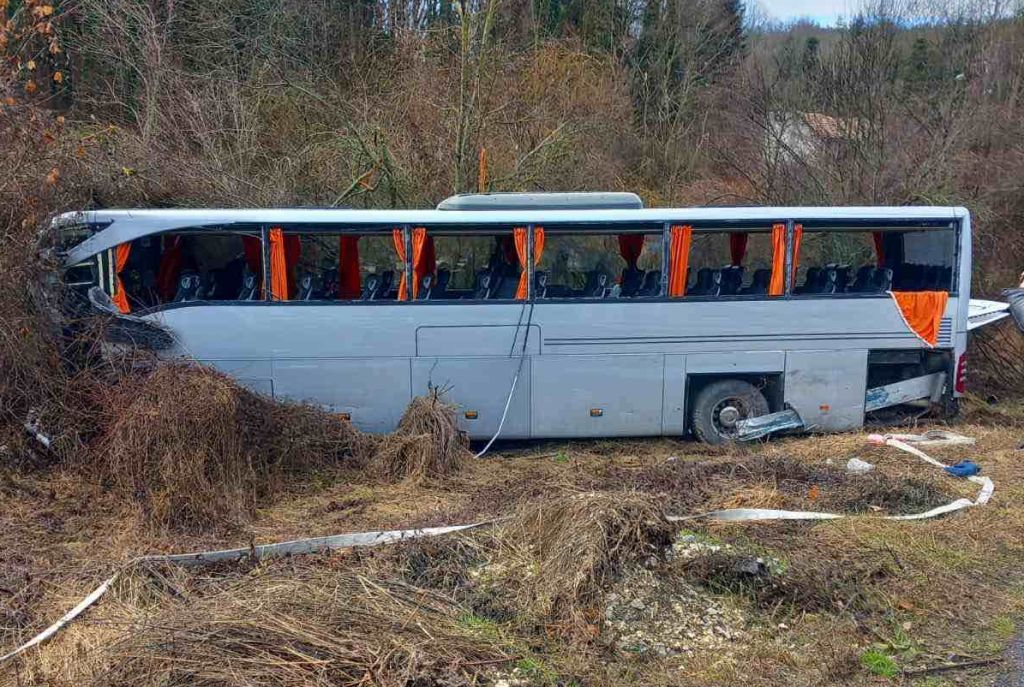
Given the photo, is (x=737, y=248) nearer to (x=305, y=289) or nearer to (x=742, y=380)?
(x=742, y=380)

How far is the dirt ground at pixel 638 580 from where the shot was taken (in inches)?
190

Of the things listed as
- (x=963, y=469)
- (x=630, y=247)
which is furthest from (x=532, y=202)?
(x=963, y=469)

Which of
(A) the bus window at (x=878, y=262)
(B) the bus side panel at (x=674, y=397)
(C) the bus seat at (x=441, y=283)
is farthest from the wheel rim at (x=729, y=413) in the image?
(C) the bus seat at (x=441, y=283)

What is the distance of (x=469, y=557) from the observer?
19.9ft

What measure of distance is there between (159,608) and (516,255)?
5.91 m

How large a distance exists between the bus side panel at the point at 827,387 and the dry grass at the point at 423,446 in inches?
159

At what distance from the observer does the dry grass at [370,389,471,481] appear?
8.68m

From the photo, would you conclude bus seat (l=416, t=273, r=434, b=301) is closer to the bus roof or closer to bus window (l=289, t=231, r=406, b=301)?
bus window (l=289, t=231, r=406, b=301)

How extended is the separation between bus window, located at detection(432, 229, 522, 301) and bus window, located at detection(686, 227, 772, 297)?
2.18m

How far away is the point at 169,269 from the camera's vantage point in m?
9.88

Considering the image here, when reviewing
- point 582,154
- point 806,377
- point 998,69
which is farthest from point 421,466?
point 998,69

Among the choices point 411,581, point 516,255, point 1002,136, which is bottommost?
point 411,581

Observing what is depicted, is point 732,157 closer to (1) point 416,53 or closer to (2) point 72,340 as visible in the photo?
(1) point 416,53

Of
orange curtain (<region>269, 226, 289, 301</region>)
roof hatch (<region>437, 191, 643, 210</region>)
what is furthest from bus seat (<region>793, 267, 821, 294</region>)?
orange curtain (<region>269, 226, 289, 301</region>)
